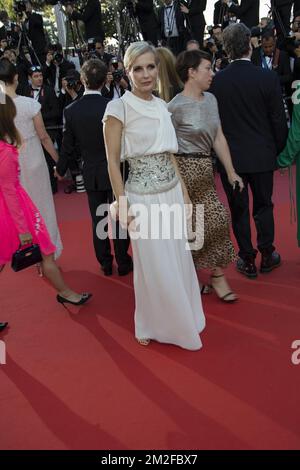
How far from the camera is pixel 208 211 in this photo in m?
3.12

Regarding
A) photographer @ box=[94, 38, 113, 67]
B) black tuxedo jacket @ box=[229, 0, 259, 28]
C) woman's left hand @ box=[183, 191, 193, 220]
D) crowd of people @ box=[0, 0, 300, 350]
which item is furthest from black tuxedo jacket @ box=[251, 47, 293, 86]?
woman's left hand @ box=[183, 191, 193, 220]

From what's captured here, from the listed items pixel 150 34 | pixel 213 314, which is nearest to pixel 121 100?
pixel 213 314

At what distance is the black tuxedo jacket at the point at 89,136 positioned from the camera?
3539 millimetres

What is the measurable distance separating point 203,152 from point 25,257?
4.32 ft

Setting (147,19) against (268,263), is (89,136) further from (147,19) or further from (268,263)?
(147,19)

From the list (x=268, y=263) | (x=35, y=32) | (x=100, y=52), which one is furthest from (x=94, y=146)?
(x=35, y=32)

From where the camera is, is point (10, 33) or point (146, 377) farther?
point (10, 33)

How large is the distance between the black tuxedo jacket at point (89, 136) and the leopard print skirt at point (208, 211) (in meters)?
0.86

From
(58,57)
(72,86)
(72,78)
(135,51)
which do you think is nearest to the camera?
(135,51)

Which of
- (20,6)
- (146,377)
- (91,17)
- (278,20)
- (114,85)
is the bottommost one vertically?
(146,377)

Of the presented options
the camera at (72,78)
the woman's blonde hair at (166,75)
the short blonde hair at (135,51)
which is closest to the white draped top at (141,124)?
the short blonde hair at (135,51)

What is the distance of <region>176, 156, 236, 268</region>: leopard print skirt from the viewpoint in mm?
3018

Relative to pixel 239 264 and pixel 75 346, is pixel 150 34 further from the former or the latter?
pixel 75 346
